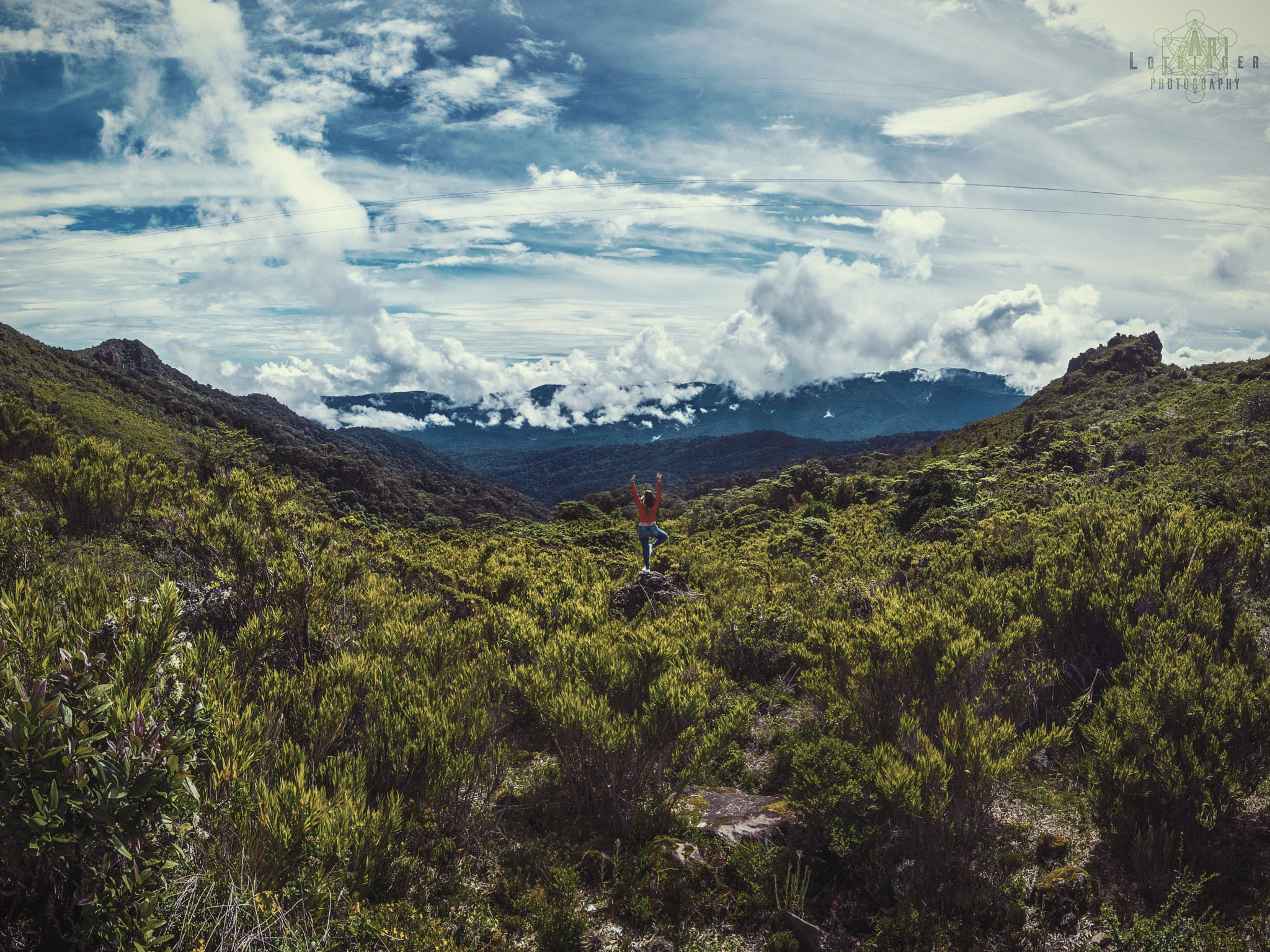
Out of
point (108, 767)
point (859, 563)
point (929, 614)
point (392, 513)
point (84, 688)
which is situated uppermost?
point (84, 688)

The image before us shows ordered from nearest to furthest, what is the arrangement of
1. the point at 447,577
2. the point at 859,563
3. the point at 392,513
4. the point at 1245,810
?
the point at 1245,810
the point at 447,577
the point at 859,563
the point at 392,513

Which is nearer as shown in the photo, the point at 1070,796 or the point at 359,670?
Answer: the point at 359,670

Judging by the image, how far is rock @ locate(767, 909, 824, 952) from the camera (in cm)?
511

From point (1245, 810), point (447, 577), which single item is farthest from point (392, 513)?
point (1245, 810)

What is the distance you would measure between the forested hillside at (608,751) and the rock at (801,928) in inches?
1.8

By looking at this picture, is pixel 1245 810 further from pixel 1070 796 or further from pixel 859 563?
pixel 859 563

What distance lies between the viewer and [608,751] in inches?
241

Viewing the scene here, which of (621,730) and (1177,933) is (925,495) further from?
(621,730)

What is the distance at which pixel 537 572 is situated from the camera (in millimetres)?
15023

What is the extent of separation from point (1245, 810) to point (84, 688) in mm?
9790

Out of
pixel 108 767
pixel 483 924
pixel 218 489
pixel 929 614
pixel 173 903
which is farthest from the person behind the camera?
pixel 218 489

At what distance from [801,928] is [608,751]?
228 centimetres

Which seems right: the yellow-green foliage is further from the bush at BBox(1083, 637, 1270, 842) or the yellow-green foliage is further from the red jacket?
the red jacket

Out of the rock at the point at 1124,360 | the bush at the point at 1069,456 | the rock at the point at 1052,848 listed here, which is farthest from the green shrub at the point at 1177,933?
the rock at the point at 1124,360
